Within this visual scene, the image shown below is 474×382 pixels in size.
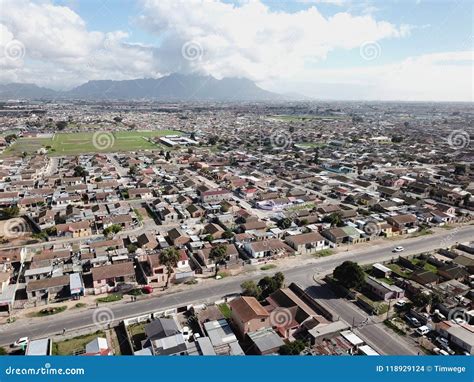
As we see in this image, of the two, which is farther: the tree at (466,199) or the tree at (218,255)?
the tree at (466,199)

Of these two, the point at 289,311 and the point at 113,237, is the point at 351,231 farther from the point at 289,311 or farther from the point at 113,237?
the point at 113,237

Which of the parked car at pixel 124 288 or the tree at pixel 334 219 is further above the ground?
the tree at pixel 334 219

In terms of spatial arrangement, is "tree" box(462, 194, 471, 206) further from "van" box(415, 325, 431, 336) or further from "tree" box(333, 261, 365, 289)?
"van" box(415, 325, 431, 336)

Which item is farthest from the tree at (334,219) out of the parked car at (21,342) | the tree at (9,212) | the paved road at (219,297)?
the tree at (9,212)

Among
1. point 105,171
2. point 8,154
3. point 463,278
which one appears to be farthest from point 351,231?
point 8,154

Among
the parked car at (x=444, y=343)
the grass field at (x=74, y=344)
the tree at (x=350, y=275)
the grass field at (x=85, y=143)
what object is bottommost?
the grass field at (x=74, y=344)

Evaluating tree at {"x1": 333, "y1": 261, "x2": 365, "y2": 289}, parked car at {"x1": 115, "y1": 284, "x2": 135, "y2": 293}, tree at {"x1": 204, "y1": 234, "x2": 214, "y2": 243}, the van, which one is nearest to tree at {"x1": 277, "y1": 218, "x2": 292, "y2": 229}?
tree at {"x1": 204, "y1": 234, "x2": 214, "y2": 243}

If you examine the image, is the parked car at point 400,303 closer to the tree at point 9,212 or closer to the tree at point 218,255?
the tree at point 218,255
